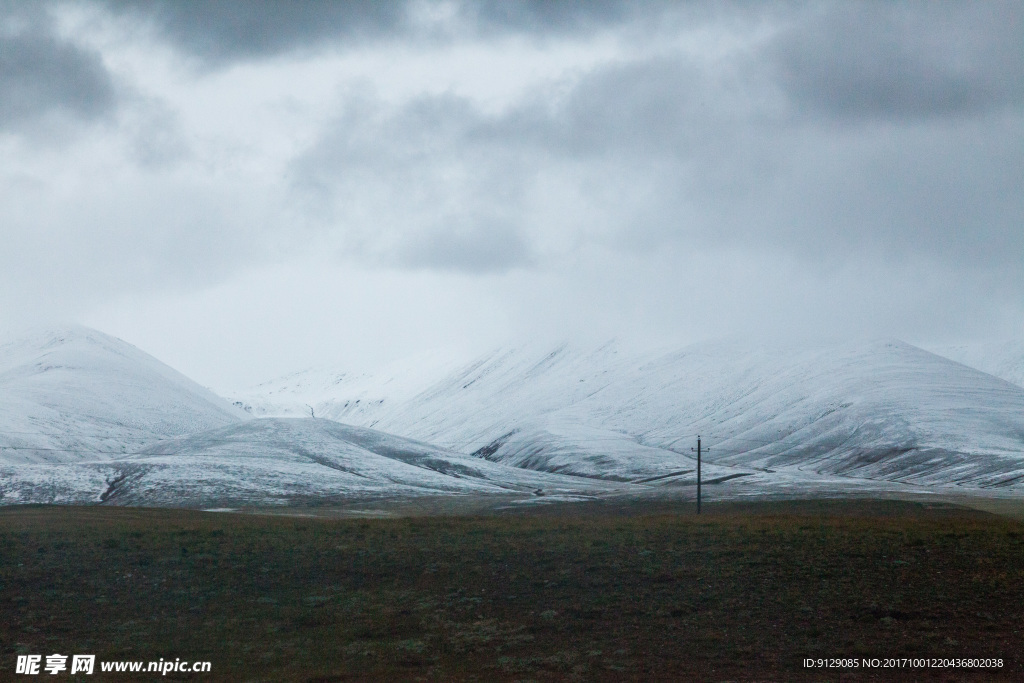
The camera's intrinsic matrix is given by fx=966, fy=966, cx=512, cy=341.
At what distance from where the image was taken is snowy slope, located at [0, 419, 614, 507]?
128 metres

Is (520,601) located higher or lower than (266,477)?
lower

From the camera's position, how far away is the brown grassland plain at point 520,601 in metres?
31.5

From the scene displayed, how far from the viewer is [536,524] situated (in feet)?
195

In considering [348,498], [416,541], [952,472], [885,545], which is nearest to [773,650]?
[885,545]

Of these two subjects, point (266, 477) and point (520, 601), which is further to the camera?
point (266, 477)

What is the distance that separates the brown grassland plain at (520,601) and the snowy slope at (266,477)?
77.4 meters

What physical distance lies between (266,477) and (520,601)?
112104mm

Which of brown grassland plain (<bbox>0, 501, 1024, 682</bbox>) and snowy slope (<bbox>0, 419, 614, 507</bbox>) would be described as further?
snowy slope (<bbox>0, 419, 614, 507</bbox>)

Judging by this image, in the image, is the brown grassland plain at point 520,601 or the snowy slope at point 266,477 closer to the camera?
the brown grassland plain at point 520,601

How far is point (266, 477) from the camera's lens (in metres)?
144

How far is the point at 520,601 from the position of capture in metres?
38.3

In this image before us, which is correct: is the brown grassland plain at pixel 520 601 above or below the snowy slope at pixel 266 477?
below

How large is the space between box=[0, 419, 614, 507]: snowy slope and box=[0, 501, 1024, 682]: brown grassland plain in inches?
3046

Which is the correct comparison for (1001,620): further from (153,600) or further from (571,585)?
(153,600)
